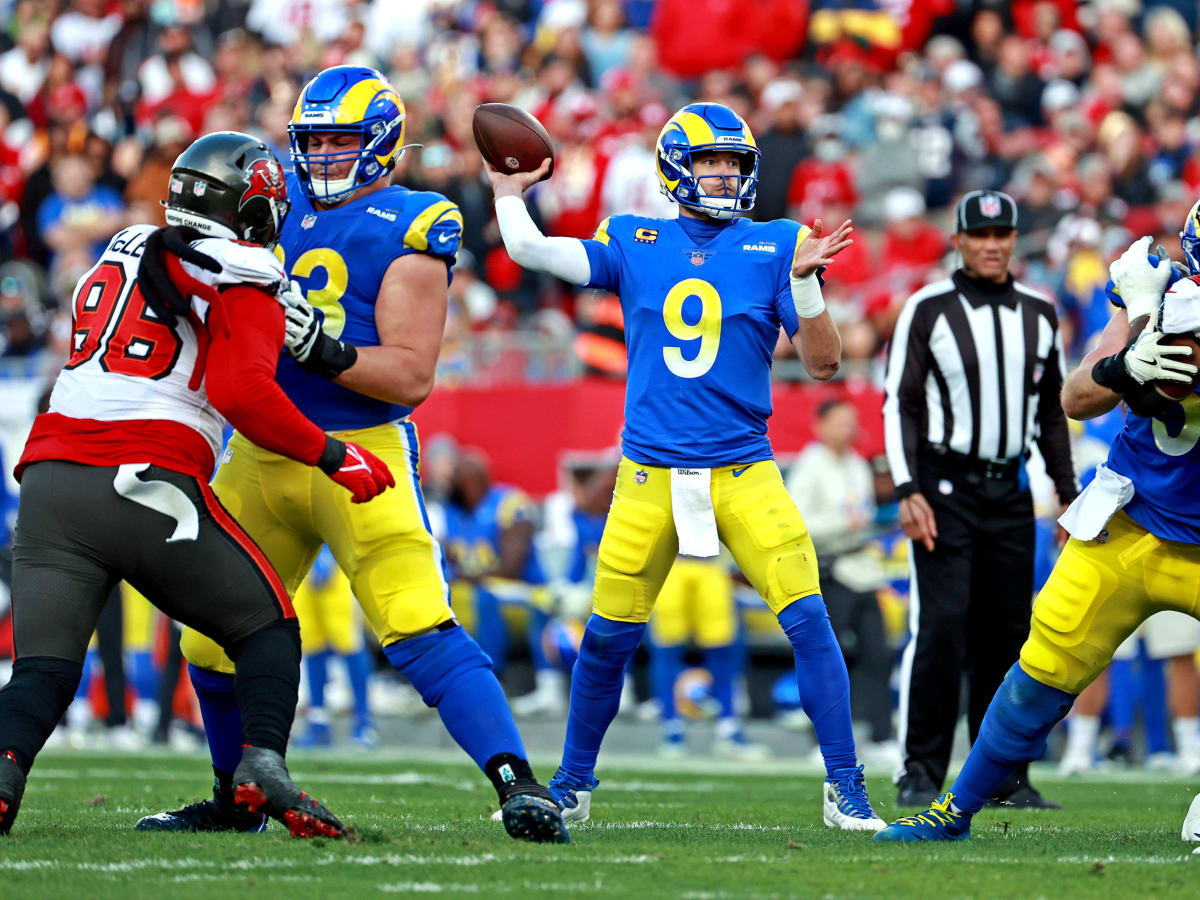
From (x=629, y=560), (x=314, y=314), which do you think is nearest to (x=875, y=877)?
(x=629, y=560)

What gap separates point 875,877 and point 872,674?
5.69 metres

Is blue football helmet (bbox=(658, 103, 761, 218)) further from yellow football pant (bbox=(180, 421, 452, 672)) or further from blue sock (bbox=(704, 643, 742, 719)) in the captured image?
blue sock (bbox=(704, 643, 742, 719))

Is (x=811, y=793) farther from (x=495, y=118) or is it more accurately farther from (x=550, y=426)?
(x=550, y=426)

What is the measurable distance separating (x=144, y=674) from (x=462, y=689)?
6.61 m

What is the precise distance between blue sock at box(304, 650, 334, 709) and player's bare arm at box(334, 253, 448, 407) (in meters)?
5.46

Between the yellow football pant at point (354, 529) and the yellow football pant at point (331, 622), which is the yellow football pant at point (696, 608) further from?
the yellow football pant at point (354, 529)

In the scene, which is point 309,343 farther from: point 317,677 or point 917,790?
point 317,677

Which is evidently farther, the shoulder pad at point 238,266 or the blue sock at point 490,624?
the blue sock at point 490,624

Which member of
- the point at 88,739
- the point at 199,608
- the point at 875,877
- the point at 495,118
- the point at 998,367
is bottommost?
the point at 88,739

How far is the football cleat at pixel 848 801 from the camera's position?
530cm

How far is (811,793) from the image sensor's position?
7133 millimetres

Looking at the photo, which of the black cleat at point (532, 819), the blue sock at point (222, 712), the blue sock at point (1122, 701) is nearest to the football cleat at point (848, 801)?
the black cleat at point (532, 819)

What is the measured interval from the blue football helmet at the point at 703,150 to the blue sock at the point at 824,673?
4.02 feet

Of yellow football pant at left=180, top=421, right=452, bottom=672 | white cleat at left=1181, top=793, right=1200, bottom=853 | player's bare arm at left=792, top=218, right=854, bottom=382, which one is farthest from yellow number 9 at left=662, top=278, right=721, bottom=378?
white cleat at left=1181, top=793, right=1200, bottom=853
